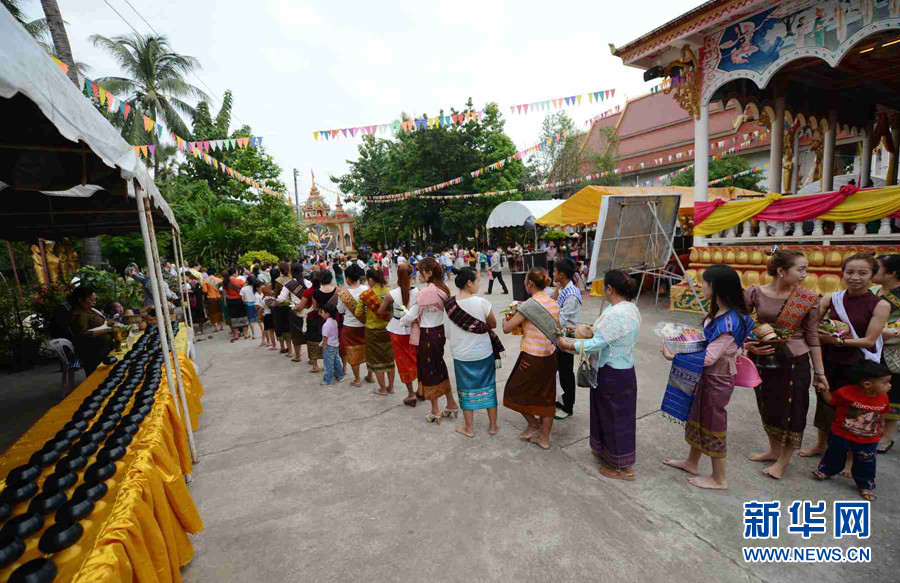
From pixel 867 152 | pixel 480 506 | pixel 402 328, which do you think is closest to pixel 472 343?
pixel 402 328

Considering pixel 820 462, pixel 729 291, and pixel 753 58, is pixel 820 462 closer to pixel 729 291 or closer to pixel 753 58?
pixel 729 291

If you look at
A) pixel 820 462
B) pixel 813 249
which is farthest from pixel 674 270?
pixel 820 462

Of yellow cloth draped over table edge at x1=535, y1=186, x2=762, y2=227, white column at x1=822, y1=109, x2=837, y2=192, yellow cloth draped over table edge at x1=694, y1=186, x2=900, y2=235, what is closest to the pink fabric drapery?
yellow cloth draped over table edge at x1=694, y1=186, x2=900, y2=235

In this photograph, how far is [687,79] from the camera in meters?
7.93

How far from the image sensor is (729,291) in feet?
8.43

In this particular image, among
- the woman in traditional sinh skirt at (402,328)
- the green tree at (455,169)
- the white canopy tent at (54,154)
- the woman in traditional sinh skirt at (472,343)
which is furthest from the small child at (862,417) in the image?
the green tree at (455,169)

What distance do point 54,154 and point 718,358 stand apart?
433cm

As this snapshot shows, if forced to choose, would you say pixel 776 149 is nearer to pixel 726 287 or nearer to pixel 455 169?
pixel 726 287

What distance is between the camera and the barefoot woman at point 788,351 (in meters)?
2.71

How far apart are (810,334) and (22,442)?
5.13 m

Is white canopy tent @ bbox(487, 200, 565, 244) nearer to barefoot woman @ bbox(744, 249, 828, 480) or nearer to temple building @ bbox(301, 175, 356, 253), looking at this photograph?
barefoot woman @ bbox(744, 249, 828, 480)

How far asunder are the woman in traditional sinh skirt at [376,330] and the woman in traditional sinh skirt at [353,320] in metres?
0.13

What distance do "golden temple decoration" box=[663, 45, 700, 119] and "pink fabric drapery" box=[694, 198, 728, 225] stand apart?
173 centimetres

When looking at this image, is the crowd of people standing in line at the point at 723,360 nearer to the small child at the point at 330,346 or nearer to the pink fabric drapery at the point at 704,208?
the small child at the point at 330,346
